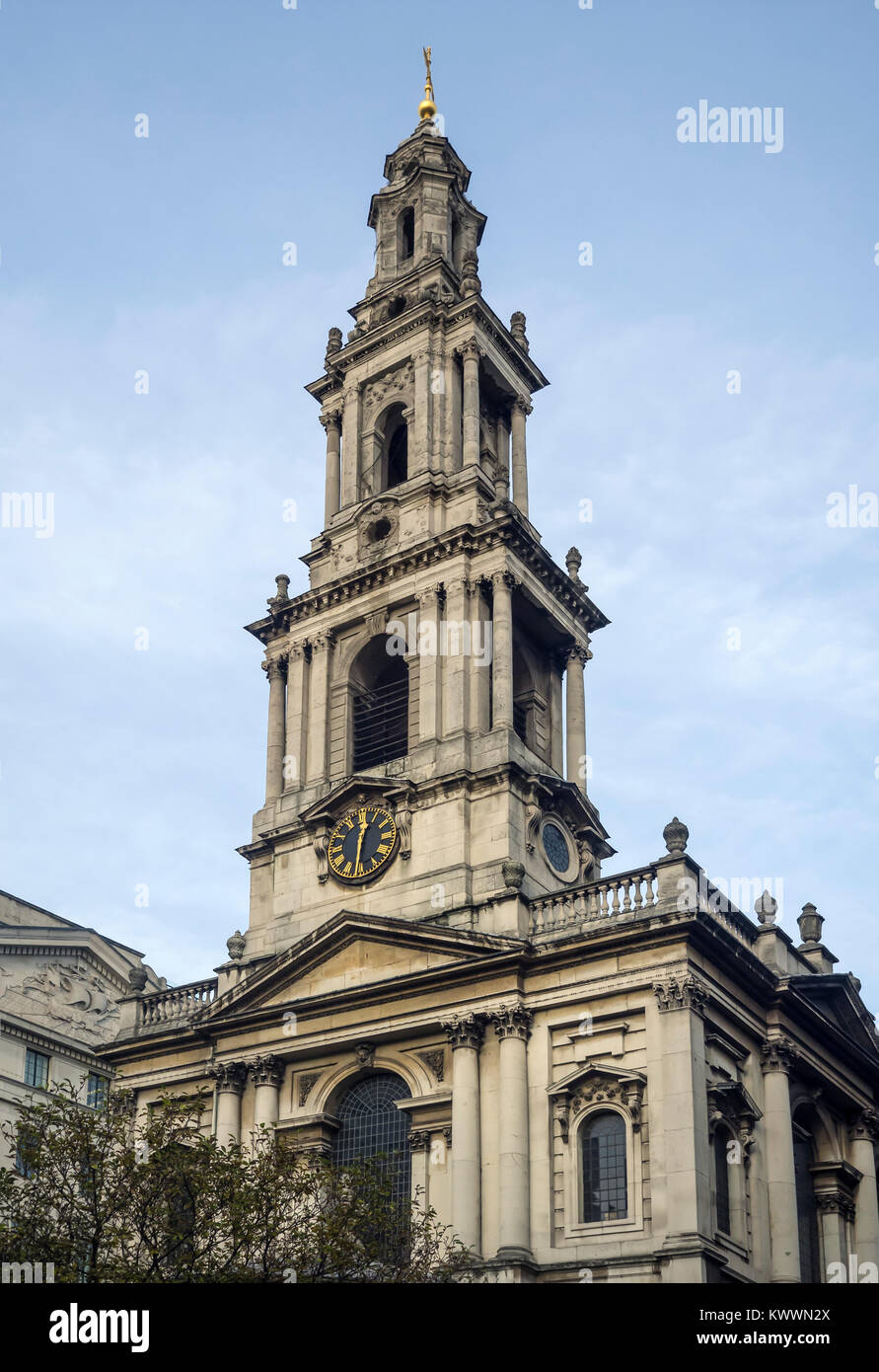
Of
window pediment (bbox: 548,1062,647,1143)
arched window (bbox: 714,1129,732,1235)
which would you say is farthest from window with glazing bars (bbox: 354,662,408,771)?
arched window (bbox: 714,1129,732,1235)

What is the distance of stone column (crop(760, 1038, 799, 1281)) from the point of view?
128 ft

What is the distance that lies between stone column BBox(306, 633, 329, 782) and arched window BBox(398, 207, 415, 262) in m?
17.9

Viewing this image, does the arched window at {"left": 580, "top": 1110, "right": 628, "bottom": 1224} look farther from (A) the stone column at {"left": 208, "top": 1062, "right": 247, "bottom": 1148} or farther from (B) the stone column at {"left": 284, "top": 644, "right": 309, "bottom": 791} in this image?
(B) the stone column at {"left": 284, "top": 644, "right": 309, "bottom": 791}

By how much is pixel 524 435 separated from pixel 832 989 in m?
22.7

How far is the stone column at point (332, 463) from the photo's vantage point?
56688mm

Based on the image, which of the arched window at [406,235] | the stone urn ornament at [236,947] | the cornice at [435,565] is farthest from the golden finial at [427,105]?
the stone urn ornament at [236,947]

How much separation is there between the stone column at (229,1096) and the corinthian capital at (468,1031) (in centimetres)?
697

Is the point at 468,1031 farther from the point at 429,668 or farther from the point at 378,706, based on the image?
the point at 378,706

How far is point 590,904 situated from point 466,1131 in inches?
248
